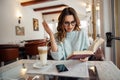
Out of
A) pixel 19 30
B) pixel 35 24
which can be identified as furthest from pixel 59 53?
pixel 35 24

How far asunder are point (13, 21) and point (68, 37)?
2976 mm

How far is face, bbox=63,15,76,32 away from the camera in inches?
48.9

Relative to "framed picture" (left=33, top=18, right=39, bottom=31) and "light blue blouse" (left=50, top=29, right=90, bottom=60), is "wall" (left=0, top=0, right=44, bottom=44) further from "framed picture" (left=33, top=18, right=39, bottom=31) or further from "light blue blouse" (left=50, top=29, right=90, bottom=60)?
"light blue blouse" (left=50, top=29, right=90, bottom=60)

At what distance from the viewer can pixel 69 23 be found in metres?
1.25

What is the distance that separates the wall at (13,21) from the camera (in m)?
3.37

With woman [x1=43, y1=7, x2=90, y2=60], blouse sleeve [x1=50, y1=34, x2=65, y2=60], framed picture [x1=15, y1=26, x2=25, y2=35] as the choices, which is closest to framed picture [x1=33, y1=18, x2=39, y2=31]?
framed picture [x1=15, y1=26, x2=25, y2=35]

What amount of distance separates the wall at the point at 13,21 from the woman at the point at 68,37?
2509 mm

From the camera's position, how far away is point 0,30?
131 inches

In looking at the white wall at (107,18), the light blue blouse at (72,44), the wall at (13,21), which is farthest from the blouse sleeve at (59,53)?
the wall at (13,21)

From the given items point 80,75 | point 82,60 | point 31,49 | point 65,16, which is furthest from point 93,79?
point 31,49

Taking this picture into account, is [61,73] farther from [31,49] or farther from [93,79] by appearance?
[31,49]

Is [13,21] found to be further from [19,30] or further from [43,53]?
[43,53]

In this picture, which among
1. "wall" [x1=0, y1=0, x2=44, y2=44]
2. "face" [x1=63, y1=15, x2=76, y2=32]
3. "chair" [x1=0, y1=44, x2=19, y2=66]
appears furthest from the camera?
"wall" [x1=0, y1=0, x2=44, y2=44]

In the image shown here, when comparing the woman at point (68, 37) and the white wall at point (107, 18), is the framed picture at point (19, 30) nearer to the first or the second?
the woman at point (68, 37)
